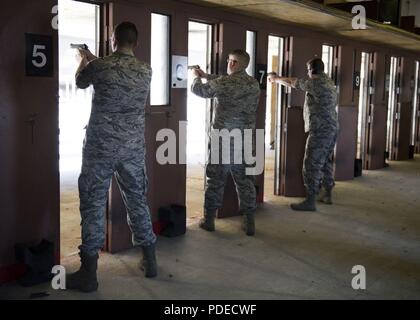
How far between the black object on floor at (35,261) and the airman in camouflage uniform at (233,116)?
1.80m

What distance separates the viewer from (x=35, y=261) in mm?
3377

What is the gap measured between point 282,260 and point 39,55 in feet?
8.18

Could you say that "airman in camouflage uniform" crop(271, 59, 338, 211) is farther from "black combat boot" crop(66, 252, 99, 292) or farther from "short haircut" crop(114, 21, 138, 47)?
"black combat boot" crop(66, 252, 99, 292)

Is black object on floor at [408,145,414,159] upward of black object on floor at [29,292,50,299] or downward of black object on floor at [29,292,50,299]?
upward

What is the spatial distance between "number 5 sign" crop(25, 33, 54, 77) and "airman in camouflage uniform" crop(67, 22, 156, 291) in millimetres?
262

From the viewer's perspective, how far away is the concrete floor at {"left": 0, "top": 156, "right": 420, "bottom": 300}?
3.46m

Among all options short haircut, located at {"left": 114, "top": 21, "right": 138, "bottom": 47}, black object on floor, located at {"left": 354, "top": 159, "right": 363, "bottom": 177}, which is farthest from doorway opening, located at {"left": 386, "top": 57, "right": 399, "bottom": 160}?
short haircut, located at {"left": 114, "top": 21, "right": 138, "bottom": 47}

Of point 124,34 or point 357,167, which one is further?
point 357,167

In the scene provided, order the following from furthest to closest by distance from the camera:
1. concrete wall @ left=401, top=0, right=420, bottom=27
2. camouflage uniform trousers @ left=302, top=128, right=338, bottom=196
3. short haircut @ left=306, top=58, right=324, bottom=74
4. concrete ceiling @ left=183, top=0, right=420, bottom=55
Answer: concrete wall @ left=401, top=0, right=420, bottom=27 < camouflage uniform trousers @ left=302, top=128, right=338, bottom=196 < short haircut @ left=306, top=58, right=324, bottom=74 < concrete ceiling @ left=183, top=0, right=420, bottom=55

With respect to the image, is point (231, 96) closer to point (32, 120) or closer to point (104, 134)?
point (104, 134)

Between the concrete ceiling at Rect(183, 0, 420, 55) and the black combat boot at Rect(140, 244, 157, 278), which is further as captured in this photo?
the concrete ceiling at Rect(183, 0, 420, 55)

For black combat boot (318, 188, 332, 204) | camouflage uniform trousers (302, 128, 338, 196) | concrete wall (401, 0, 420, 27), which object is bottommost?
black combat boot (318, 188, 332, 204)

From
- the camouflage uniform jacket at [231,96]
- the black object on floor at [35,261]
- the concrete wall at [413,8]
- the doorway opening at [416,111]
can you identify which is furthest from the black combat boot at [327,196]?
the concrete wall at [413,8]

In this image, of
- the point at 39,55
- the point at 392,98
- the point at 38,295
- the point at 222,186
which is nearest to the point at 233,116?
the point at 222,186
